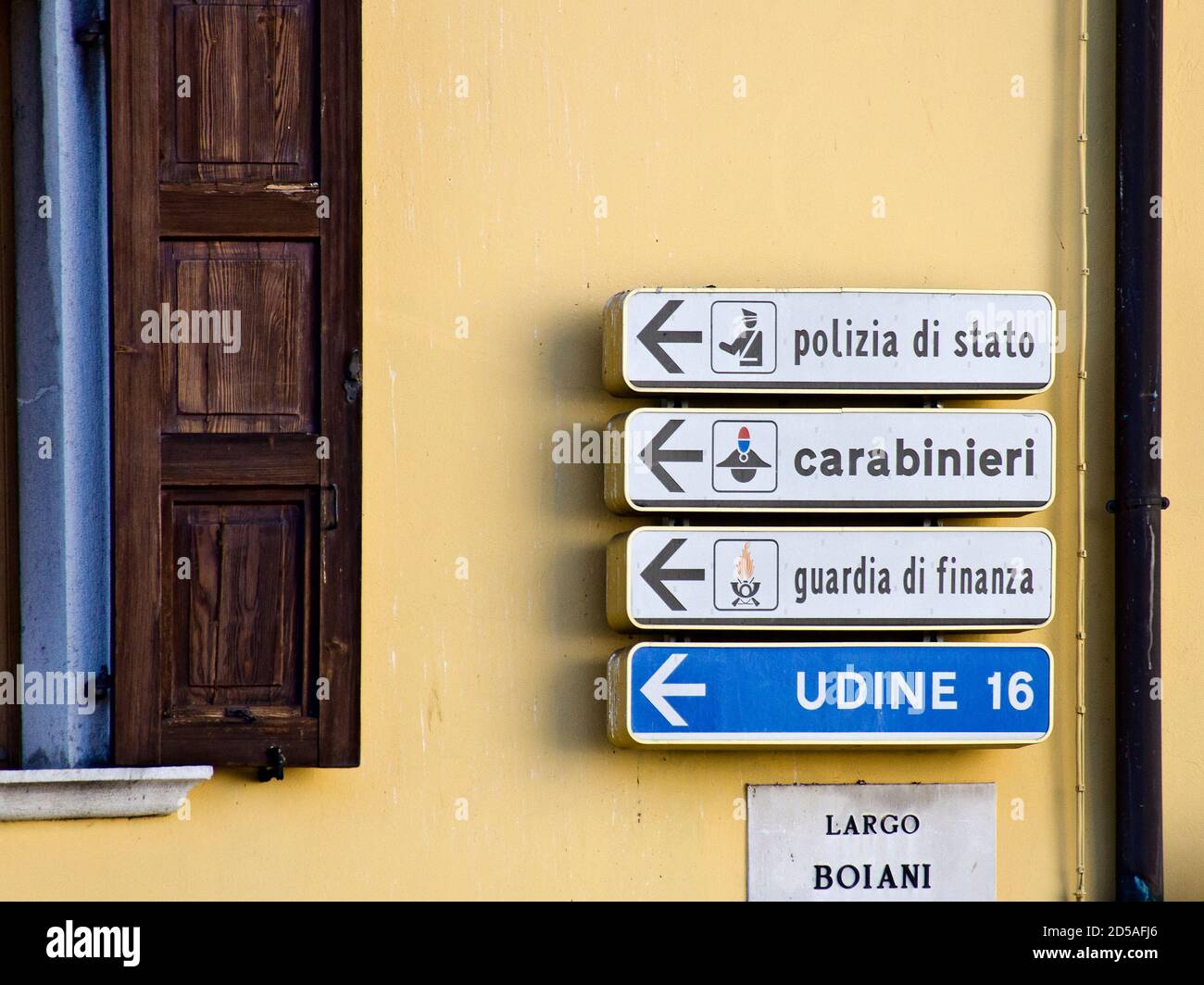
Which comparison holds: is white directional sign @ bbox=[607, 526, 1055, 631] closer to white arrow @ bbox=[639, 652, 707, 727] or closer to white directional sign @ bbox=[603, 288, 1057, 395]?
white arrow @ bbox=[639, 652, 707, 727]

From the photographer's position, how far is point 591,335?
3816mm

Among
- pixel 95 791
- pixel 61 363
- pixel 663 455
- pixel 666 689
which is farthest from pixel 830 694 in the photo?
pixel 61 363

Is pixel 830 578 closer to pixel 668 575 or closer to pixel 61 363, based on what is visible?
pixel 668 575

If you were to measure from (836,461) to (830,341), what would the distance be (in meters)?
0.30

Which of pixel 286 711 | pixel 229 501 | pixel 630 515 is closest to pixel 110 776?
pixel 286 711

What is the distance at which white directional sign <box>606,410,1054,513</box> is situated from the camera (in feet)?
11.8

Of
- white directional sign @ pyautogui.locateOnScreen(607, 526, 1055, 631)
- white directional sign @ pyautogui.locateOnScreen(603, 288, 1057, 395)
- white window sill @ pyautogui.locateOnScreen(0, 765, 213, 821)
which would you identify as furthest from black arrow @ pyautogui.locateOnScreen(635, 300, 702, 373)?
white window sill @ pyautogui.locateOnScreen(0, 765, 213, 821)

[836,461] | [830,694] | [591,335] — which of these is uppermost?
[591,335]

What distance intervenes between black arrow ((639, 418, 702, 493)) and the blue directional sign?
41 cm

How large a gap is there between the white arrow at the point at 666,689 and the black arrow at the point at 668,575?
133mm

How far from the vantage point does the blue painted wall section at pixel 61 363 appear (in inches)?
142
